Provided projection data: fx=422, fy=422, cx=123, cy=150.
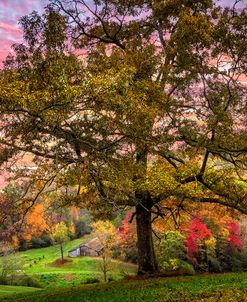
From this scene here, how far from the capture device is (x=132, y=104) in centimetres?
1357

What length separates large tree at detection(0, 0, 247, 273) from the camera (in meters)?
12.9

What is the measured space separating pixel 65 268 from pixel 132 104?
59.4 metres

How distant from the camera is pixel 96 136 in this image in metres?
14.7

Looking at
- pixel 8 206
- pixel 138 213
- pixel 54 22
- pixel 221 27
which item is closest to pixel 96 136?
pixel 54 22

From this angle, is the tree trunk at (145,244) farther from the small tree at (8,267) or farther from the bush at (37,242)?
the bush at (37,242)

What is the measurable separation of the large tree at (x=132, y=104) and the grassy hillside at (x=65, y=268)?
30476 millimetres

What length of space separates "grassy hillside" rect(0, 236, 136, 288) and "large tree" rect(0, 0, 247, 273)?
3048cm

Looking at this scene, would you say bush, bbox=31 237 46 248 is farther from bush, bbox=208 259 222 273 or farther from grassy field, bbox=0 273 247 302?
grassy field, bbox=0 273 247 302

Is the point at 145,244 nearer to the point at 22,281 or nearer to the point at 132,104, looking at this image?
the point at 132,104

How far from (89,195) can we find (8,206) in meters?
5.54

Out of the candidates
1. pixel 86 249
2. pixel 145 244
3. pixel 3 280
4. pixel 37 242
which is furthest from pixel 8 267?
pixel 37 242

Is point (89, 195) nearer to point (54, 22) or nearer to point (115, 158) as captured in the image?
point (115, 158)

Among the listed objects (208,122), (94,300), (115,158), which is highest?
(208,122)

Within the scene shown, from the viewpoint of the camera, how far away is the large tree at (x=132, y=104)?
12.9 metres
